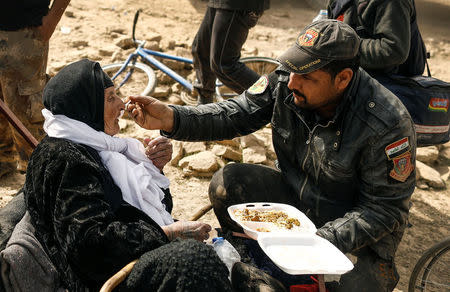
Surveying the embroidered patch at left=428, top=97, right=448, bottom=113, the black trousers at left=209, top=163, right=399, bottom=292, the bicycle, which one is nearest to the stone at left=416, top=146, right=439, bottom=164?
the bicycle

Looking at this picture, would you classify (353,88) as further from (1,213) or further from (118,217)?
(1,213)

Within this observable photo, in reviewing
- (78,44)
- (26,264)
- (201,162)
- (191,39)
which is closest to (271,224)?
(26,264)

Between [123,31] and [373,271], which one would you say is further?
[123,31]

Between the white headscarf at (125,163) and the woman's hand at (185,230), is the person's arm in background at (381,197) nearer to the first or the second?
the woman's hand at (185,230)

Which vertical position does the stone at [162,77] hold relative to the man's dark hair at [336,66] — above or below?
below

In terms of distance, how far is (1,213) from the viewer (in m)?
2.26

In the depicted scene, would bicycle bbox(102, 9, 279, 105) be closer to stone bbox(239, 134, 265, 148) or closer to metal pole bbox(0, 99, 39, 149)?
stone bbox(239, 134, 265, 148)

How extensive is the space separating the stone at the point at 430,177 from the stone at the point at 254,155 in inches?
74.4

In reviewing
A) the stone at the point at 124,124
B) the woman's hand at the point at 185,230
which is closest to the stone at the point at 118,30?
the stone at the point at 124,124

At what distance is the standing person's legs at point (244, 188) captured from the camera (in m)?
3.07

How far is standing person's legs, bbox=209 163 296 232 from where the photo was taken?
121 inches

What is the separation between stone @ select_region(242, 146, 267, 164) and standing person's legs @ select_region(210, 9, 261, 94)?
732 mm

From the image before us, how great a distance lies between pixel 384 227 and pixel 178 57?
4.61 m

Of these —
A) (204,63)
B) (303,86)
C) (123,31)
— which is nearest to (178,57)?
(204,63)
